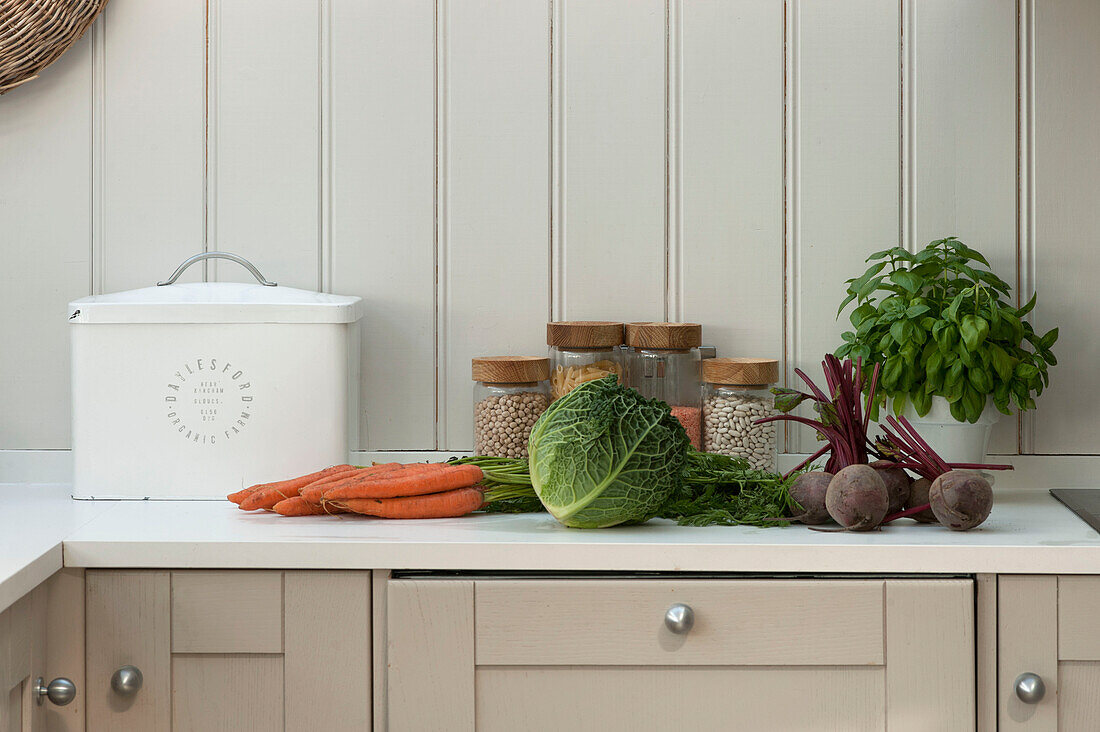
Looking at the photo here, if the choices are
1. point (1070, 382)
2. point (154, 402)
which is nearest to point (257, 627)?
point (154, 402)

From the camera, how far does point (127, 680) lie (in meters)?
1.20

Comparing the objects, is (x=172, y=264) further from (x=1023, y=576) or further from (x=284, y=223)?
(x=1023, y=576)

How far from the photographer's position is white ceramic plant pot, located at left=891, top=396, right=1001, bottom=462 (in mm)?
1521

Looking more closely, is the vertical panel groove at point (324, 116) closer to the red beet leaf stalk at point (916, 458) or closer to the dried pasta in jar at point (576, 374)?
the dried pasta in jar at point (576, 374)

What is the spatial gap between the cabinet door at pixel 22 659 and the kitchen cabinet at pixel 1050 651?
113 cm

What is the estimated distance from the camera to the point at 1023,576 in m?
1.19

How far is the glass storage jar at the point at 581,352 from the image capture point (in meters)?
1.56

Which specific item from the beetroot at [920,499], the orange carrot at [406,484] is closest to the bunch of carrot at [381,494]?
the orange carrot at [406,484]

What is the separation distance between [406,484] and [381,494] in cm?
4

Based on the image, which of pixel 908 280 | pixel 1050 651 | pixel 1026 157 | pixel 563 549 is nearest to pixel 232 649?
pixel 563 549

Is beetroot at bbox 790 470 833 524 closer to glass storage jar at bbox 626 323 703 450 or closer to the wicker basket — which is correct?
glass storage jar at bbox 626 323 703 450

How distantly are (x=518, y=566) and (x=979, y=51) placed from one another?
1.15 meters

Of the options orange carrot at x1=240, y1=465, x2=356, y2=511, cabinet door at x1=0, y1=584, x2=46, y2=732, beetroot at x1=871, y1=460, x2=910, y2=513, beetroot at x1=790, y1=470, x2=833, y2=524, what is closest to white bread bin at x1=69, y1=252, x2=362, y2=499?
orange carrot at x1=240, y1=465, x2=356, y2=511

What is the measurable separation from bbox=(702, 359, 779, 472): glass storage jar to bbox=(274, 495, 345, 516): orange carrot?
58 cm
